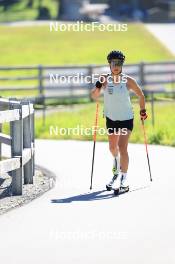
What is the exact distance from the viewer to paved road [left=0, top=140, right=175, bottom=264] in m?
7.38

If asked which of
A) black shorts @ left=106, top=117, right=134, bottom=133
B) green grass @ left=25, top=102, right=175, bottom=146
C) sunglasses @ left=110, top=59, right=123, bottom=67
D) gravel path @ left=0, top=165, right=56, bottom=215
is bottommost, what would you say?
green grass @ left=25, top=102, right=175, bottom=146

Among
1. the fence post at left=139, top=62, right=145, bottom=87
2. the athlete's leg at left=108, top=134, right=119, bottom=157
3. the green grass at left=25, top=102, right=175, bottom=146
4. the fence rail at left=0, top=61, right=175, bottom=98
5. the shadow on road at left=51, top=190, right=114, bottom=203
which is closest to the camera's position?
the shadow on road at left=51, top=190, right=114, bottom=203

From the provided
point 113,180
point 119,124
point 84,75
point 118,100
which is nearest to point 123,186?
point 113,180

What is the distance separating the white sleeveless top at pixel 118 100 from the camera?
1105 cm

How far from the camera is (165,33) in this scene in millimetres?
83375

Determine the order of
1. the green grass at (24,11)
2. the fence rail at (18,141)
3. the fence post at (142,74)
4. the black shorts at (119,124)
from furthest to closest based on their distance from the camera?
the green grass at (24,11)
the fence post at (142,74)
the black shorts at (119,124)
the fence rail at (18,141)

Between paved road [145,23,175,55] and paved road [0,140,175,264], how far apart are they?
187ft

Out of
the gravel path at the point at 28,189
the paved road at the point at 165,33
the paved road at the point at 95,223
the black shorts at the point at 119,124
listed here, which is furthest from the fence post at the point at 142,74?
the paved road at the point at 165,33

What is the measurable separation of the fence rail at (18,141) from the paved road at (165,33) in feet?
186

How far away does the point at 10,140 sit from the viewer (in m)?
11.4

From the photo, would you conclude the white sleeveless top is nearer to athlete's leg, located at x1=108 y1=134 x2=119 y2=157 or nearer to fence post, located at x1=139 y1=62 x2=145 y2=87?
athlete's leg, located at x1=108 y1=134 x2=119 y2=157

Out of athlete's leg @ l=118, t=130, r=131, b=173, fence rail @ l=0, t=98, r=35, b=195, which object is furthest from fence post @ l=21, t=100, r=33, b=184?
athlete's leg @ l=118, t=130, r=131, b=173

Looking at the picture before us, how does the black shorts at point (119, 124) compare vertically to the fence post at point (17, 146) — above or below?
above

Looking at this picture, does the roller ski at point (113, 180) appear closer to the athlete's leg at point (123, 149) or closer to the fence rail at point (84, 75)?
the athlete's leg at point (123, 149)
